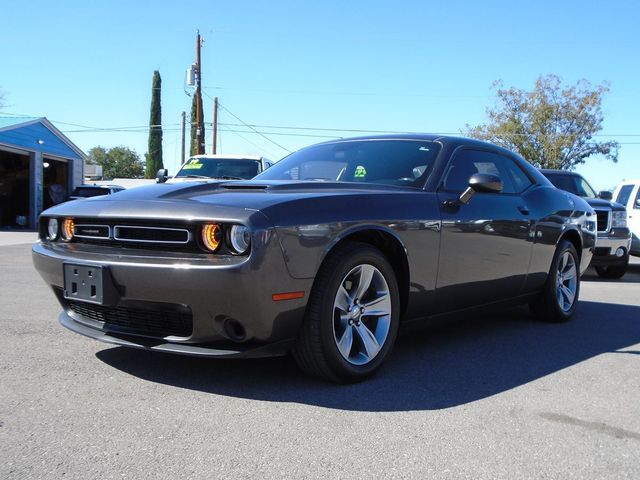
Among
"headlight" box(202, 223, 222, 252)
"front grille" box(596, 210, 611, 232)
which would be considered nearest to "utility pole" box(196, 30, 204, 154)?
"front grille" box(596, 210, 611, 232)

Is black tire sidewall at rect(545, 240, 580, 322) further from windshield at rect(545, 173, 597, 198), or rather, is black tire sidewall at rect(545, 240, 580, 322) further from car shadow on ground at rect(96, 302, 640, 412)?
windshield at rect(545, 173, 597, 198)

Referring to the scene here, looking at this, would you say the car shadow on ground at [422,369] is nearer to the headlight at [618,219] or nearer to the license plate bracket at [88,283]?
the license plate bracket at [88,283]

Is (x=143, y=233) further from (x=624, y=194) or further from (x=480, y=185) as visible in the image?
(x=624, y=194)

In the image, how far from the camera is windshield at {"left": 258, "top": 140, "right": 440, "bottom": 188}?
4352 millimetres

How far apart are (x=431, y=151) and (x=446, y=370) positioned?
1559 millimetres

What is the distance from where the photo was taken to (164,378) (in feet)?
11.6

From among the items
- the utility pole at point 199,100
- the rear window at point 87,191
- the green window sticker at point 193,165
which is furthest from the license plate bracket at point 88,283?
the utility pole at point 199,100

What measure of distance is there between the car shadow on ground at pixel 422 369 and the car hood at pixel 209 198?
964 mm

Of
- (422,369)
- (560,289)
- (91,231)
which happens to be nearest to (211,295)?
(91,231)

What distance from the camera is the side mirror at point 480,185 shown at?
4219 mm

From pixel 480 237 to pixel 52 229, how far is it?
2.83 m

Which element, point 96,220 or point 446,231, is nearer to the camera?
point 96,220

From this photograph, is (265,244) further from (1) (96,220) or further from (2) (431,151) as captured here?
(2) (431,151)

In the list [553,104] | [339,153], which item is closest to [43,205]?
[339,153]
